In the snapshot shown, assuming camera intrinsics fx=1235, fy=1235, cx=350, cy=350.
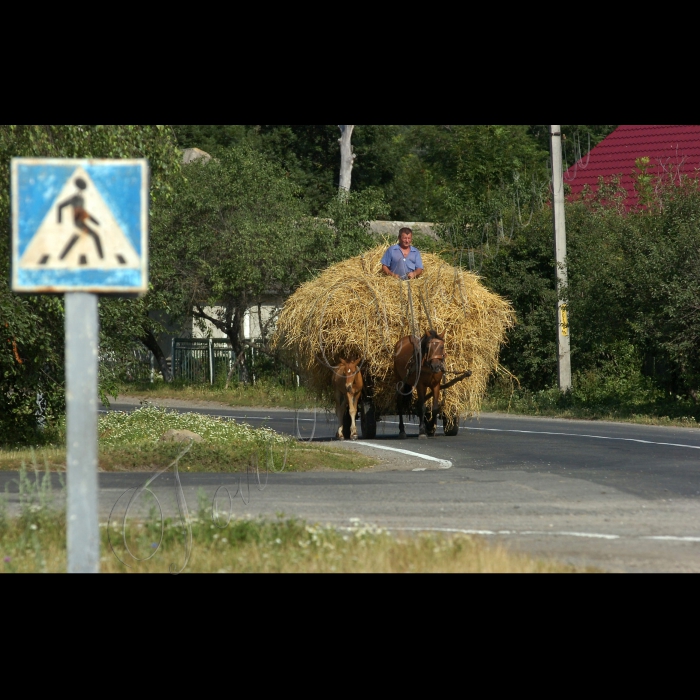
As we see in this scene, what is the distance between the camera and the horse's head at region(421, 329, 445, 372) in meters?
17.7

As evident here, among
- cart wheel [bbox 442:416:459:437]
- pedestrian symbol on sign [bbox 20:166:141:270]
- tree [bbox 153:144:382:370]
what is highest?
tree [bbox 153:144:382:370]

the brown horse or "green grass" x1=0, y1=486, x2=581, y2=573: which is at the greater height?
the brown horse

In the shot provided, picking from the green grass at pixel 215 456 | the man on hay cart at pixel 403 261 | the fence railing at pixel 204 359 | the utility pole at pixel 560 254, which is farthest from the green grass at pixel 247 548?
the fence railing at pixel 204 359

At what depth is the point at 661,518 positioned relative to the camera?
1097 cm

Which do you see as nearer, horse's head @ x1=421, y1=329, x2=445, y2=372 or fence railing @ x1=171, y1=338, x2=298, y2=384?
horse's head @ x1=421, y1=329, x2=445, y2=372

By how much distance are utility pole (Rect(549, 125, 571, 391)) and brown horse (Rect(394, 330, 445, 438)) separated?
1139cm

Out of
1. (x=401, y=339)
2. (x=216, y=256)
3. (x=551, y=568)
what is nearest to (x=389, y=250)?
(x=401, y=339)

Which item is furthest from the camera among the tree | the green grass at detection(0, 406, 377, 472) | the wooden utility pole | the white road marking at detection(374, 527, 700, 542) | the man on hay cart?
the wooden utility pole

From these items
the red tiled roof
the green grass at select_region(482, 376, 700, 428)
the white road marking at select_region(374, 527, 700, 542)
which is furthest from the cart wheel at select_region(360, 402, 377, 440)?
the red tiled roof

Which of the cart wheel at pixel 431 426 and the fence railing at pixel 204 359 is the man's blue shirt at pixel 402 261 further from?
the fence railing at pixel 204 359

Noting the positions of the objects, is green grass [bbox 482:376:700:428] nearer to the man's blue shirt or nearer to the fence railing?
the man's blue shirt

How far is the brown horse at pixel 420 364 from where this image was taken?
17.8 m

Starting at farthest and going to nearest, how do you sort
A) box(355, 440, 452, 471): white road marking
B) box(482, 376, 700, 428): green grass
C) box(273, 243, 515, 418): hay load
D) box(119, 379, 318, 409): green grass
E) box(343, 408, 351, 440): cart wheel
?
box(119, 379, 318, 409): green grass < box(482, 376, 700, 428): green grass < box(343, 408, 351, 440): cart wheel < box(273, 243, 515, 418): hay load < box(355, 440, 452, 471): white road marking

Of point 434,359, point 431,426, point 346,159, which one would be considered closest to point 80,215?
point 434,359
